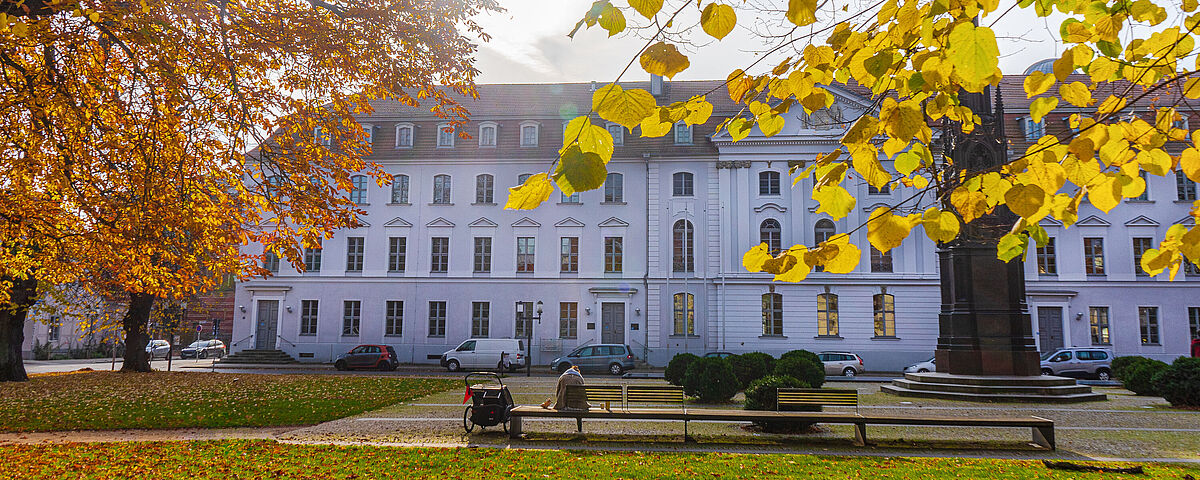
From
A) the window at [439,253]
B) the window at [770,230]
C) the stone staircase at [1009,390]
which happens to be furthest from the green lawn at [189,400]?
the window at [770,230]

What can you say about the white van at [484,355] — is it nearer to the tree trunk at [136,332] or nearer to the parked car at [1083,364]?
the tree trunk at [136,332]

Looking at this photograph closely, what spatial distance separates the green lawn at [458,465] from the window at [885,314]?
25975 millimetres

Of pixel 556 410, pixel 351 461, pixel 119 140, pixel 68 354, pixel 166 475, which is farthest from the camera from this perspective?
pixel 68 354

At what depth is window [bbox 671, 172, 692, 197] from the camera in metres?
35.8

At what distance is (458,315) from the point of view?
3612 cm

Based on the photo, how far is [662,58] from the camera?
2377 millimetres

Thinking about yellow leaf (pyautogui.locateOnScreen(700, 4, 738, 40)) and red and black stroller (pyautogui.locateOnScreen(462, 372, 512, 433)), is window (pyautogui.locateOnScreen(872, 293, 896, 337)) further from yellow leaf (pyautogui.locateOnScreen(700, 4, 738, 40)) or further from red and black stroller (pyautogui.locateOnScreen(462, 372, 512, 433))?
yellow leaf (pyautogui.locateOnScreen(700, 4, 738, 40))

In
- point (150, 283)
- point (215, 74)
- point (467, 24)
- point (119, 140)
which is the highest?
point (467, 24)

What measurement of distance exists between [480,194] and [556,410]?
27.1m

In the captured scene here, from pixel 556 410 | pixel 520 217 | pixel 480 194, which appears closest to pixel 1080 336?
pixel 520 217

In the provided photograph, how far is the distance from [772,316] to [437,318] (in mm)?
16073

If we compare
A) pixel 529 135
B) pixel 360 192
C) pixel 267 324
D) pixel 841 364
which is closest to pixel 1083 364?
pixel 841 364

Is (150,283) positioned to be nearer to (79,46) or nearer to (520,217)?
(79,46)

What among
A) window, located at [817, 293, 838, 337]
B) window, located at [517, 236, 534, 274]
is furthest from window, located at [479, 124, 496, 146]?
window, located at [817, 293, 838, 337]
